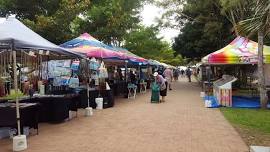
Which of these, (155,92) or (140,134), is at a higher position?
(155,92)

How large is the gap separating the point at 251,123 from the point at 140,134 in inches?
155

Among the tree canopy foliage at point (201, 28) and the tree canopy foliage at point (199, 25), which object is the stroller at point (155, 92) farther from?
the tree canopy foliage at point (201, 28)

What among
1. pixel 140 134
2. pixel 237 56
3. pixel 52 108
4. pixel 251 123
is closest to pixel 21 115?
pixel 52 108

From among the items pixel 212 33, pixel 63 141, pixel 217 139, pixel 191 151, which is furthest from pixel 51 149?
pixel 212 33

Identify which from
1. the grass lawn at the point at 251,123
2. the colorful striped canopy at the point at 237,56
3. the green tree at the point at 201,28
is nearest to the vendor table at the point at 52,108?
the grass lawn at the point at 251,123

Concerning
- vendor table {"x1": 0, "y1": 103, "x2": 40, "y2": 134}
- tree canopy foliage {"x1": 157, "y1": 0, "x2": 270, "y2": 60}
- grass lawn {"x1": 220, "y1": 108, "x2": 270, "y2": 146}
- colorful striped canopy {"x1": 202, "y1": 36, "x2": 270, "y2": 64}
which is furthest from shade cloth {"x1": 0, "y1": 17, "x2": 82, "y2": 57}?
tree canopy foliage {"x1": 157, "y1": 0, "x2": 270, "y2": 60}

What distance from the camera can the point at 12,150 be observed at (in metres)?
8.56

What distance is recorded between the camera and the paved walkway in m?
8.69

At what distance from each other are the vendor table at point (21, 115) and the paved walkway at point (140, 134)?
16.1 inches

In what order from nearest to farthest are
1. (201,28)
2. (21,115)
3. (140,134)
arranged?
(21,115) → (140,134) → (201,28)

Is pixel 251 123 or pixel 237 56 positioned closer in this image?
pixel 251 123

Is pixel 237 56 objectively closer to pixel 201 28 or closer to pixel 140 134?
pixel 140 134

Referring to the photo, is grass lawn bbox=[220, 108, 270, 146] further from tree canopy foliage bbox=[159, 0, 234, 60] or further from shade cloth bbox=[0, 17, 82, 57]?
tree canopy foliage bbox=[159, 0, 234, 60]

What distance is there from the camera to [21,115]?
32.2ft
